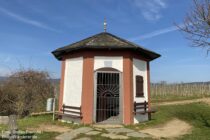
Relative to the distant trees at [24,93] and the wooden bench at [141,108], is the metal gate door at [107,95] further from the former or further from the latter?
the distant trees at [24,93]

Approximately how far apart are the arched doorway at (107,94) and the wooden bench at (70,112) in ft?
3.32

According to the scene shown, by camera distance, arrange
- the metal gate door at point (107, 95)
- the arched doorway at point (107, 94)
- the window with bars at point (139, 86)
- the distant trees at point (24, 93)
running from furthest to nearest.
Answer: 1. the distant trees at point (24, 93)
2. the window with bars at point (139, 86)
3. the metal gate door at point (107, 95)
4. the arched doorway at point (107, 94)

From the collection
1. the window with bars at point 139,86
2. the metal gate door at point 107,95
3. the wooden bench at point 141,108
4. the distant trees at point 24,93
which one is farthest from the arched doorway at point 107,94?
the distant trees at point 24,93

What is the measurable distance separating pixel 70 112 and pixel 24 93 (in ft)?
15.8

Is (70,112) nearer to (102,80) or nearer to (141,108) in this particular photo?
(102,80)

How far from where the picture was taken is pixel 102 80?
12.8 metres

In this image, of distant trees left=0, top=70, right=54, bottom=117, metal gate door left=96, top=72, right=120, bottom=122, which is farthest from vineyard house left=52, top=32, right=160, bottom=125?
distant trees left=0, top=70, right=54, bottom=117

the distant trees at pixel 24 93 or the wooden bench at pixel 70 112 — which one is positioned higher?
the distant trees at pixel 24 93

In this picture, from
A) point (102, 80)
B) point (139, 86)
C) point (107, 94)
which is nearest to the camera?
point (107, 94)

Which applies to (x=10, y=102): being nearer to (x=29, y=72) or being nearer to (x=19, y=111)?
(x=19, y=111)

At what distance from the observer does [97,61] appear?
1173cm

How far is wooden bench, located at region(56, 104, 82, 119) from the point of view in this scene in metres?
11.6

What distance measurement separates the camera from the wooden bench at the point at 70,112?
11557 mm

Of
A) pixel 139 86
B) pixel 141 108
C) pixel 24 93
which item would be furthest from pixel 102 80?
pixel 24 93
